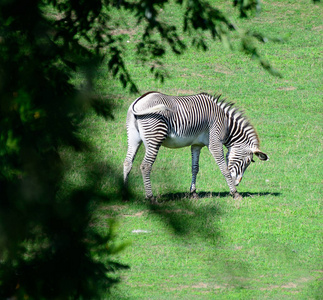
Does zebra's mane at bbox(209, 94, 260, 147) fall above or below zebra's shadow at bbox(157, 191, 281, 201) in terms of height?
above

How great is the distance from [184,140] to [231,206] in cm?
143

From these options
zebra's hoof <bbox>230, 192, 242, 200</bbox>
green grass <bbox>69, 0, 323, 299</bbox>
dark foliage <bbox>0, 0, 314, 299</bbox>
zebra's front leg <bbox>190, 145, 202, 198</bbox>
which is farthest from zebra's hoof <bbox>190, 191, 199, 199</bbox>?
dark foliage <bbox>0, 0, 314, 299</bbox>

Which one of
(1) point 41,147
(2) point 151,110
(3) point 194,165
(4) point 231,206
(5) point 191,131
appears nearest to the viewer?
(1) point 41,147

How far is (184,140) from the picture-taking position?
9984 millimetres

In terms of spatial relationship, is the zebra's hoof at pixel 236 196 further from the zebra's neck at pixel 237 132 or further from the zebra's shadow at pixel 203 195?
the zebra's neck at pixel 237 132

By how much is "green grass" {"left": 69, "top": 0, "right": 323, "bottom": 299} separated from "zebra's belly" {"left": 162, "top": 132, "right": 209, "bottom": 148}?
82 centimetres

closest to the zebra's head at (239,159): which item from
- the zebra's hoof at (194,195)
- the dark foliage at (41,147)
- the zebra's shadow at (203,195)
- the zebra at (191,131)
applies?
the zebra at (191,131)

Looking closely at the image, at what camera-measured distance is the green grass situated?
6.57 meters

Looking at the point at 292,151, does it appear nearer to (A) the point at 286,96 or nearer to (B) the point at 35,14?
(A) the point at 286,96

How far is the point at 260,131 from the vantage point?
47.9 feet

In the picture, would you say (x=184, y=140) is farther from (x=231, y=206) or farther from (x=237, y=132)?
(x=231, y=206)

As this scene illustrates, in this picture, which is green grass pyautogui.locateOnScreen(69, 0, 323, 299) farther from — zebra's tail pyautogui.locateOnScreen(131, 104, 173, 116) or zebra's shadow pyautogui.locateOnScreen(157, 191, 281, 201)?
zebra's tail pyautogui.locateOnScreen(131, 104, 173, 116)

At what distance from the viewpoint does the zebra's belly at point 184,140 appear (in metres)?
9.91

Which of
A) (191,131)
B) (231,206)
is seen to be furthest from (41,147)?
(191,131)
